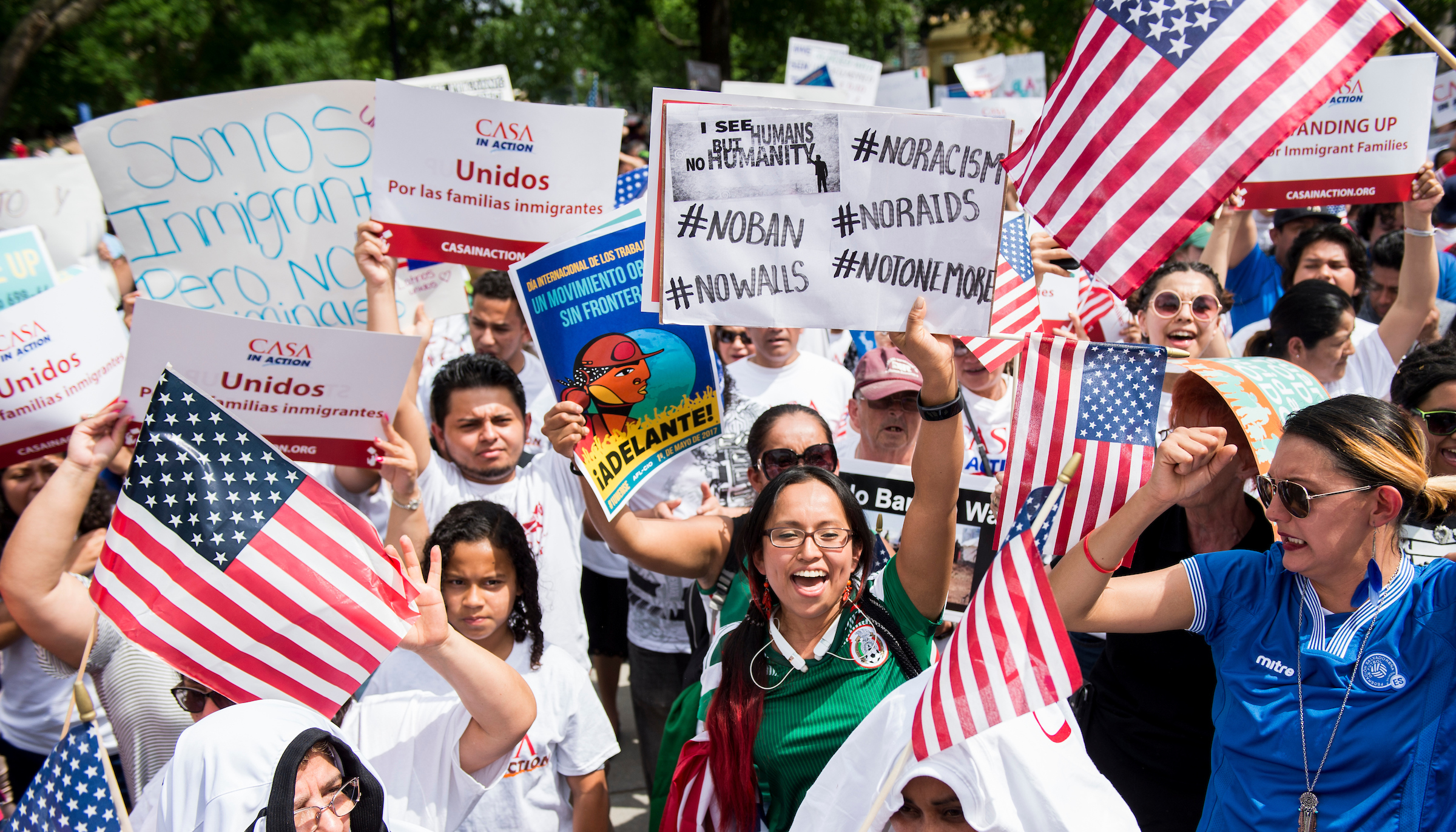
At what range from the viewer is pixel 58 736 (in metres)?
3.63

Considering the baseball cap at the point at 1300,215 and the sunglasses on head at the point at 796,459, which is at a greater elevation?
the baseball cap at the point at 1300,215

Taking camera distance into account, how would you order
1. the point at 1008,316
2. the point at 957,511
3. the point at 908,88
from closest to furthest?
the point at 957,511
the point at 1008,316
the point at 908,88

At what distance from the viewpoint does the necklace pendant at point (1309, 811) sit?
7.11ft

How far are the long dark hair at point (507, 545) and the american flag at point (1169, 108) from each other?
188cm

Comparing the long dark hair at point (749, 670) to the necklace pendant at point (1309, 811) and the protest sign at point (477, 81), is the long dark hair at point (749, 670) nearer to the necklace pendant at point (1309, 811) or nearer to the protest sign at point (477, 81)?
the necklace pendant at point (1309, 811)

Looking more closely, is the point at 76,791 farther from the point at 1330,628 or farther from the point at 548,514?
the point at 1330,628

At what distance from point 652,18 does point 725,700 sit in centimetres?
1966

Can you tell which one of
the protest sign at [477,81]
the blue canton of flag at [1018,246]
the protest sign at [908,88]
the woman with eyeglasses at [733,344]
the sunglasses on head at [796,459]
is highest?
the protest sign at [908,88]

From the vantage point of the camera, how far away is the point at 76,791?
7.30ft

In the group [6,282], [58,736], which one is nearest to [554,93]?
[6,282]

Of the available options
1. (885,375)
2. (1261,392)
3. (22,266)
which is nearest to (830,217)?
(885,375)

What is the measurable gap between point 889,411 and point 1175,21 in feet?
5.21

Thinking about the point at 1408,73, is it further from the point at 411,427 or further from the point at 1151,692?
the point at 411,427

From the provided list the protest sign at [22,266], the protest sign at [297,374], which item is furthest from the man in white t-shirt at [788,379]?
the protest sign at [22,266]
